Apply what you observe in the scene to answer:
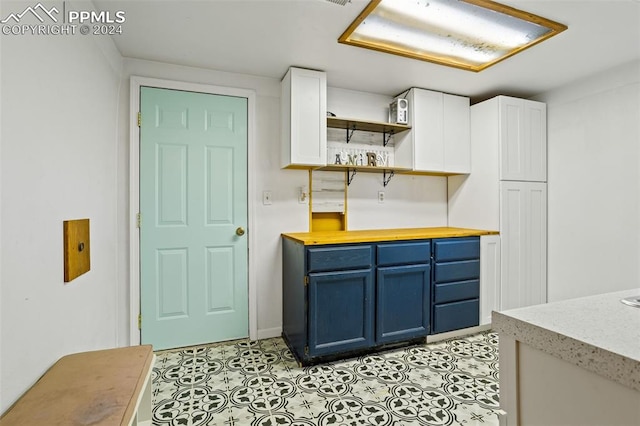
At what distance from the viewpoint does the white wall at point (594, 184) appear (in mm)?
2477

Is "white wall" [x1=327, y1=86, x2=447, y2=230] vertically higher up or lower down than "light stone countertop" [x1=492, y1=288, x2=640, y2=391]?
higher up

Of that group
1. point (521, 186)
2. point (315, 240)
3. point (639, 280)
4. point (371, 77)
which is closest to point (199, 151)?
point (315, 240)

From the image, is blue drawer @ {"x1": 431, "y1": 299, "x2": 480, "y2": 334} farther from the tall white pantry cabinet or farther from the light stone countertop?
the light stone countertop

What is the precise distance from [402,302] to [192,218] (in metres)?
1.86

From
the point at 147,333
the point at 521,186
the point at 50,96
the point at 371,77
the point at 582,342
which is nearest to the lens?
the point at 582,342

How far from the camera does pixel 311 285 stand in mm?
2217

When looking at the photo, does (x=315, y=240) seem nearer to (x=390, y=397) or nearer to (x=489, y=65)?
(x=390, y=397)

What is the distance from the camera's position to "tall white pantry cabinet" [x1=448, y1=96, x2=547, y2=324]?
9.43 feet

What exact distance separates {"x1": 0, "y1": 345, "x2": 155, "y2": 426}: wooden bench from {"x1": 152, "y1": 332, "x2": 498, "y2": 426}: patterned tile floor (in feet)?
1.80

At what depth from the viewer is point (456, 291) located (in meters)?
2.71

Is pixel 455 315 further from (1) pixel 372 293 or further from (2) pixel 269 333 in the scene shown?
(2) pixel 269 333

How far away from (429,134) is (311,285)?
186cm

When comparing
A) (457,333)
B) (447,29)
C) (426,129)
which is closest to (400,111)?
(426,129)

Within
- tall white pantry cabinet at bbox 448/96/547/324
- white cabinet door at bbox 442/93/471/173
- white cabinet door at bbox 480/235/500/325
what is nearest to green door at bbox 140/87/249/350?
white cabinet door at bbox 442/93/471/173
